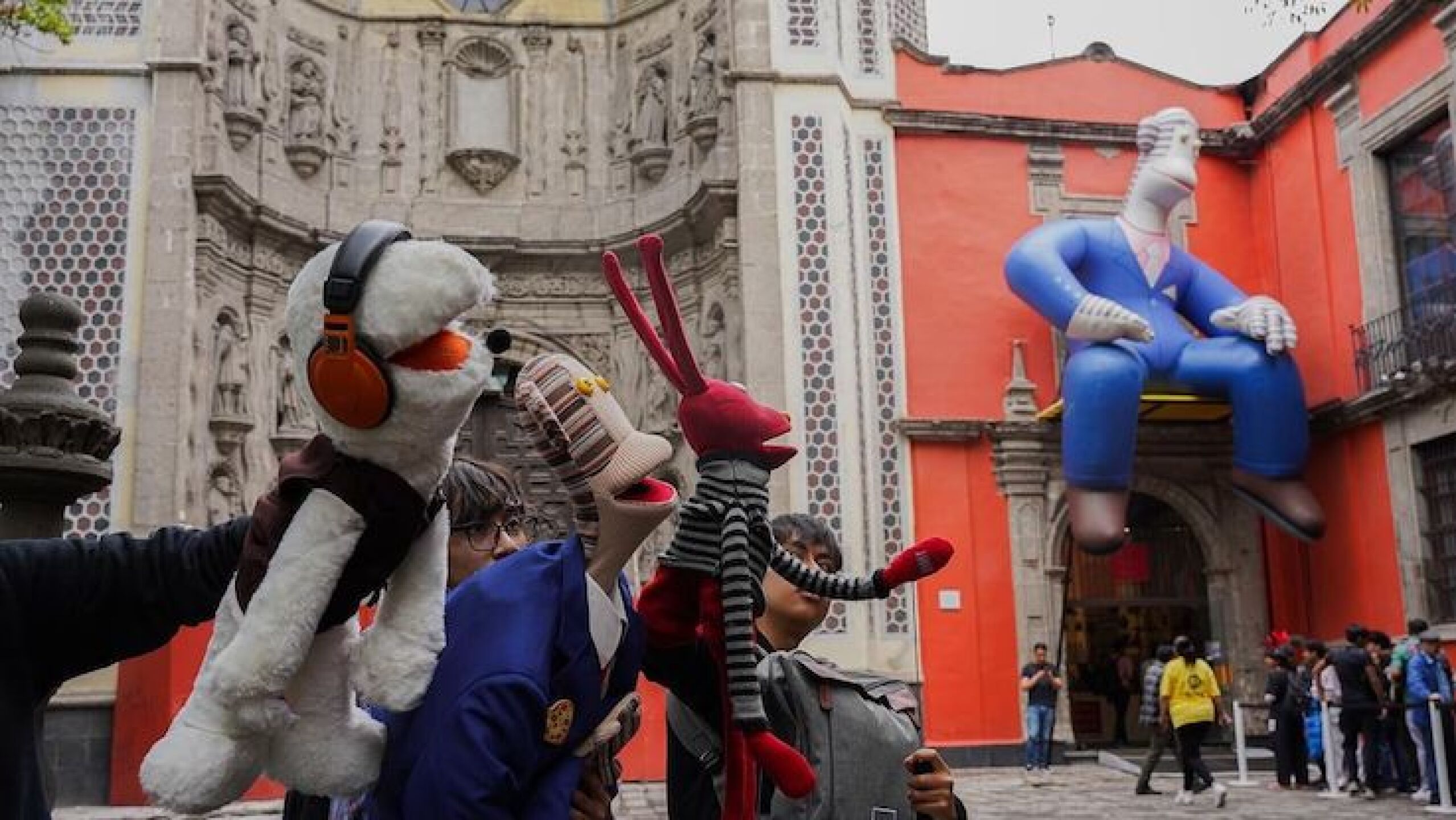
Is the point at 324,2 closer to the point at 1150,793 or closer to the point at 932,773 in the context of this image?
the point at 1150,793

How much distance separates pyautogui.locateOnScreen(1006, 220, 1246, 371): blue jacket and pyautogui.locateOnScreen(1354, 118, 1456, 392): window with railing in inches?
55.4

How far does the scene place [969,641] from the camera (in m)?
13.7

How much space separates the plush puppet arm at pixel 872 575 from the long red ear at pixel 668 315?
330 mm

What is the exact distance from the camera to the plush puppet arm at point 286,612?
1630 mm

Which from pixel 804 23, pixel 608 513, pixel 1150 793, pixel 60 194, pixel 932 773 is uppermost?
pixel 804 23

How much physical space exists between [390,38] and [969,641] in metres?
9.48

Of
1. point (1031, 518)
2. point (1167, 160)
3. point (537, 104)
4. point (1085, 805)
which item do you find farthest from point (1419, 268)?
point (537, 104)

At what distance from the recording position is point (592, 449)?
206 cm

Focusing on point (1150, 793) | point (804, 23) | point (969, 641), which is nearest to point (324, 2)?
point (804, 23)

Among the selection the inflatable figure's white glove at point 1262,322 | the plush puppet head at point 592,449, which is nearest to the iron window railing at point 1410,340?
the inflatable figure's white glove at point 1262,322

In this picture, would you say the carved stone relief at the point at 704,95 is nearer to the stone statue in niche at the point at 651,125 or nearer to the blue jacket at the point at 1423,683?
the stone statue in niche at the point at 651,125

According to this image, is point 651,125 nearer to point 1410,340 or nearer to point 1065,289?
point 1065,289

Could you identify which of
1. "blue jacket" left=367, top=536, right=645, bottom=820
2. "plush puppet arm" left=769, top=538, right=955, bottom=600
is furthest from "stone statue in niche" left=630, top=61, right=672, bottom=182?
"blue jacket" left=367, top=536, right=645, bottom=820

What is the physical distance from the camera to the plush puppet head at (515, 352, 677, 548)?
2061 mm
